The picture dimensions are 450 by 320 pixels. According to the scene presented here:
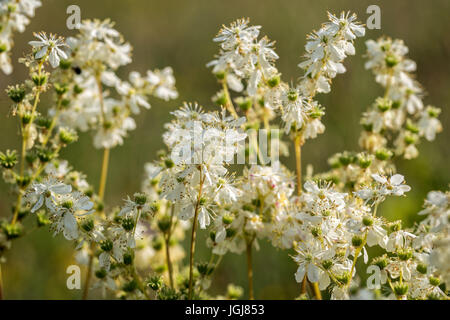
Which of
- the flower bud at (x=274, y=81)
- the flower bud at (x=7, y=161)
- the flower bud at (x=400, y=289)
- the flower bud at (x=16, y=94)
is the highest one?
the flower bud at (x=274, y=81)

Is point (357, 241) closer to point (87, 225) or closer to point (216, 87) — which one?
point (87, 225)

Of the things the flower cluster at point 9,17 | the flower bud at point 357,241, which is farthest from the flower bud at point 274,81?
the flower cluster at point 9,17

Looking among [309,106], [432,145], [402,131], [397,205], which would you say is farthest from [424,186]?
[309,106]

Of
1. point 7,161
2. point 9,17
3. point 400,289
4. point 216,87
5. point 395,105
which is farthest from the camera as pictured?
point 216,87

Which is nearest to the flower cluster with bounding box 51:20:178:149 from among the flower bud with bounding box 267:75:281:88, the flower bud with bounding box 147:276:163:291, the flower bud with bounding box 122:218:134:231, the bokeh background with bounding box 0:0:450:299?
the bokeh background with bounding box 0:0:450:299

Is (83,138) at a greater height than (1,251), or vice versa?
(83,138)

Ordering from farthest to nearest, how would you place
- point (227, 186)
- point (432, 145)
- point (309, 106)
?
point (432, 145)
point (309, 106)
point (227, 186)

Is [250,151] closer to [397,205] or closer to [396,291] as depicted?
[396,291]

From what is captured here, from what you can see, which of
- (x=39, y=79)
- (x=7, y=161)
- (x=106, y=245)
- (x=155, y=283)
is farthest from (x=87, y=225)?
(x=39, y=79)

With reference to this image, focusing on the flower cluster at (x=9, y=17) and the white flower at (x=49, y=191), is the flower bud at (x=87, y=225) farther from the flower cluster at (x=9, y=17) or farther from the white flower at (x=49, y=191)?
the flower cluster at (x=9, y=17)
